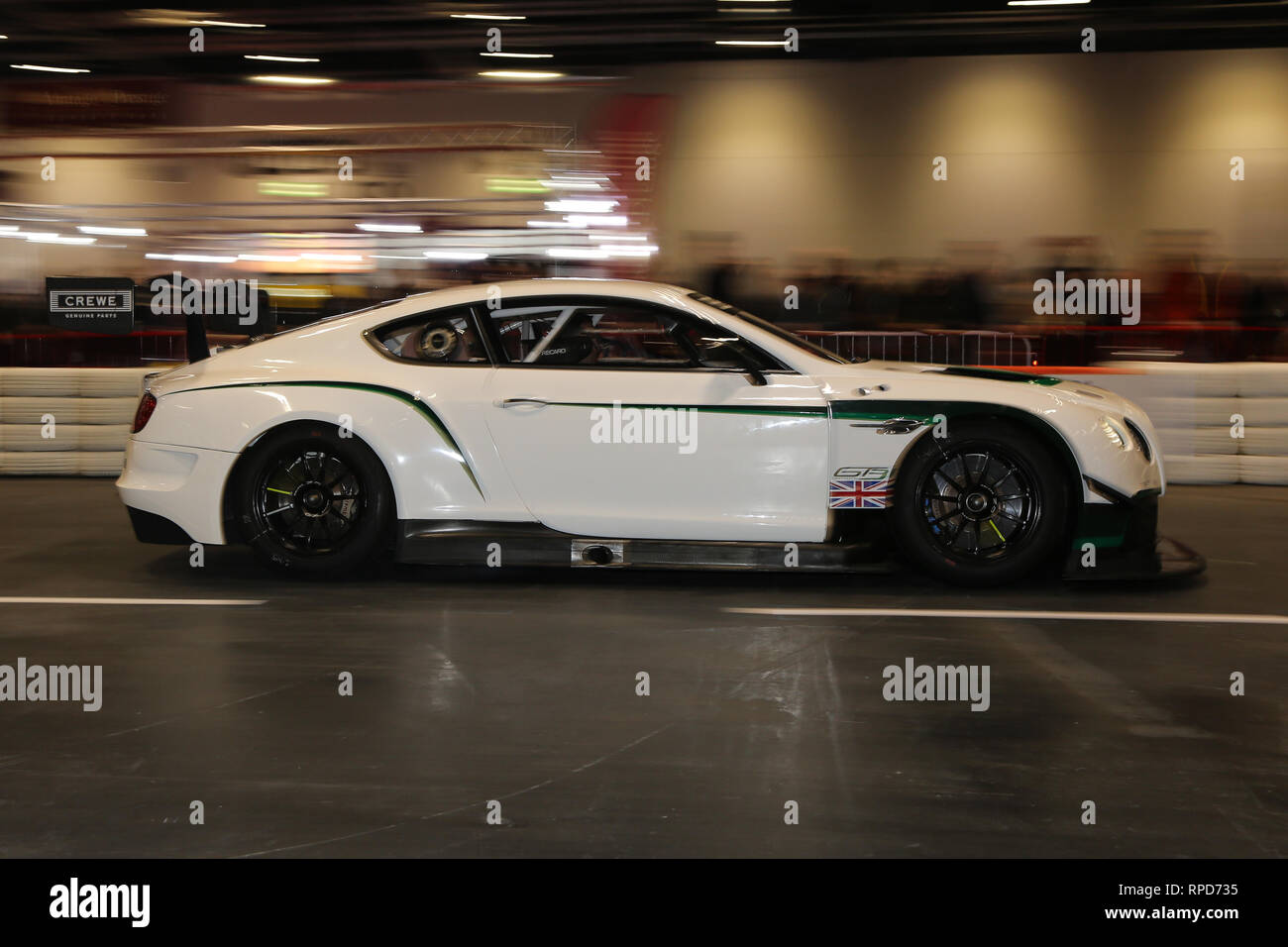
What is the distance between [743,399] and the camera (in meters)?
5.21

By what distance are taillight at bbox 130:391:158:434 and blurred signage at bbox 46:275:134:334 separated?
2913 millimetres

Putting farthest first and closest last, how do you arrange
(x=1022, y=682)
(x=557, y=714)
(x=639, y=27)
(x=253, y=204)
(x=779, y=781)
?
(x=639, y=27) → (x=253, y=204) → (x=1022, y=682) → (x=557, y=714) → (x=779, y=781)

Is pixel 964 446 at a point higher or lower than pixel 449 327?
lower

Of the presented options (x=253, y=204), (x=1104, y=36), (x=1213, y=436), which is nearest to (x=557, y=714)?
(x=1213, y=436)

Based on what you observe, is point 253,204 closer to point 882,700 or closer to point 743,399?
point 743,399

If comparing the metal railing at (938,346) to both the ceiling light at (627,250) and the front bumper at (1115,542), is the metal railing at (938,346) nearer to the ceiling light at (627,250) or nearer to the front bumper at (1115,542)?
the ceiling light at (627,250)

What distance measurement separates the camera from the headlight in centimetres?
516

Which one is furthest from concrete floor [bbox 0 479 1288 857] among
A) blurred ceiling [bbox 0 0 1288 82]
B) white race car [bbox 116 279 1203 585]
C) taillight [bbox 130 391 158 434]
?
blurred ceiling [bbox 0 0 1288 82]

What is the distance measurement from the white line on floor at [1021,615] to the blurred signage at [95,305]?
5324 mm

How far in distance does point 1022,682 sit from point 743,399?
5.80 feet

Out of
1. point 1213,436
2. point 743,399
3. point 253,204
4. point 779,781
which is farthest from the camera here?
point 253,204

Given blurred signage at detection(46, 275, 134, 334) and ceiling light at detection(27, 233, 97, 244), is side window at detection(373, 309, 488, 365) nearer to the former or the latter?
blurred signage at detection(46, 275, 134, 334)
